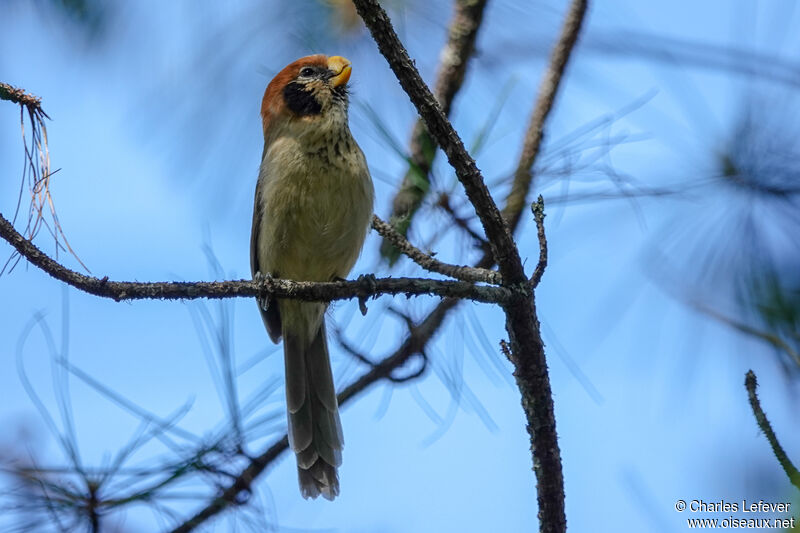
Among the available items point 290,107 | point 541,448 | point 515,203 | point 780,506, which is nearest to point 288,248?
point 290,107

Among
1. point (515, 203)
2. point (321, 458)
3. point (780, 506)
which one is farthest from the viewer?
point (321, 458)

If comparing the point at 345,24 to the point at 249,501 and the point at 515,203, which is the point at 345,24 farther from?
the point at 249,501

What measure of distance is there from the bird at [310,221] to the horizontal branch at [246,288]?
0.76 m

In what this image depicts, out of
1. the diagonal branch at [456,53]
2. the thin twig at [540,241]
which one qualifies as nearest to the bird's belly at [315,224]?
the diagonal branch at [456,53]

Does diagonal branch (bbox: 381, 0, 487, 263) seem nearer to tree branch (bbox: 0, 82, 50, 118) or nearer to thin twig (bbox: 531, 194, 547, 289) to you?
thin twig (bbox: 531, 194, 547, 289)

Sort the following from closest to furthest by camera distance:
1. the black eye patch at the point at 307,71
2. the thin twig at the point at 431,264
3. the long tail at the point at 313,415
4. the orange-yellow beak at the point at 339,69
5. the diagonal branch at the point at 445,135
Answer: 1. the diagonal branch at the point at 445,135
2. the thin twig at the point at 431,264
3. the long tail at the point at 313,415
4. the orange-yellow beak at the point at 339,69
5. the black eye patch at the point at 307,71

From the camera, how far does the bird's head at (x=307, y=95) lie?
15.0 feet

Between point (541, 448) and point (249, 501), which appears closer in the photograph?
point (541, 448)

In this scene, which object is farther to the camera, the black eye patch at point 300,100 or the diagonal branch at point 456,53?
the diagonal branch at point 456,53

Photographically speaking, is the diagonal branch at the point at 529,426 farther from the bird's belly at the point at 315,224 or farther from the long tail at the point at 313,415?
the bird's belly at the point at 315,224

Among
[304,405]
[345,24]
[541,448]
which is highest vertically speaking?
[345,24]

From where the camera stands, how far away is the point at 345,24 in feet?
15.8

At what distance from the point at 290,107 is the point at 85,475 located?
235cm

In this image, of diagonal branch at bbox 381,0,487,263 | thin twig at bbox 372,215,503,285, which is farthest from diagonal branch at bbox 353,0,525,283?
diagonal branch at bbox 381,0,487,263
